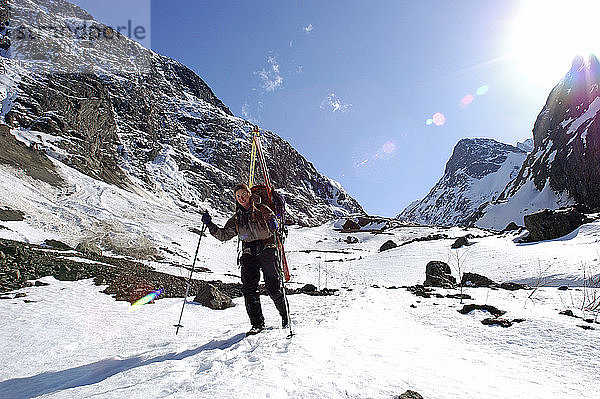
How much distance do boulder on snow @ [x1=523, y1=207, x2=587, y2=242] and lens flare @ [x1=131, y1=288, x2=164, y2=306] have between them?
835 inches

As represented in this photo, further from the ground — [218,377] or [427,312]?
[218,377]

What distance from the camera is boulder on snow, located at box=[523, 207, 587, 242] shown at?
692 inches

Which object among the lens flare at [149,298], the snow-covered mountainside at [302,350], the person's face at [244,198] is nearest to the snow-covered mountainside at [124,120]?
the lens flare at [149,298]

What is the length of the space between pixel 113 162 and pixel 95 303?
6307cm

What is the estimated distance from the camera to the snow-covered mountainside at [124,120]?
54.4 meters

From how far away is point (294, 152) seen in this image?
459 feet

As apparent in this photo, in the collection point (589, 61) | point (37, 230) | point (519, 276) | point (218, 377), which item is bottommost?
point (519, 276)

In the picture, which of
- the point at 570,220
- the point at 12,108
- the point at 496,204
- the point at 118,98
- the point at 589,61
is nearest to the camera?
the point at 570,220

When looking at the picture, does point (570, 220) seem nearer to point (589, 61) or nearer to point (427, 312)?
point (427, 312)

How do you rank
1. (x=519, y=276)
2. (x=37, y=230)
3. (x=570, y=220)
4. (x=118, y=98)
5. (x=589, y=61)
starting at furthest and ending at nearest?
(x=118, y=98), (x=589, y=61), (x=570, y=220), (x=37, y=230), (x=519, y=276)

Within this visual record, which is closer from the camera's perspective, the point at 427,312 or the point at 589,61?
the point at 427,312

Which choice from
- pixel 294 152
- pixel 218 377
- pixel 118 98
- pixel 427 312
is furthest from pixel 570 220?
pixel 294 152

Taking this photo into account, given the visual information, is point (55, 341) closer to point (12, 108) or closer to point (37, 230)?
point (37, 230)

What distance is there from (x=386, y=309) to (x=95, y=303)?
6.50 m
